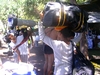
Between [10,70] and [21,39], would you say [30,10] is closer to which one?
[21,39]

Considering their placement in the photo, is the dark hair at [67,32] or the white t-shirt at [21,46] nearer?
the dark hair at [67,32]

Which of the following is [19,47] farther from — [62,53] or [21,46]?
[62,53]

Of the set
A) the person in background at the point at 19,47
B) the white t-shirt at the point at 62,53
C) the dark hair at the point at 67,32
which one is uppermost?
the dark hair at the point at 67,32

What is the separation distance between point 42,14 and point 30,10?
2006 cm

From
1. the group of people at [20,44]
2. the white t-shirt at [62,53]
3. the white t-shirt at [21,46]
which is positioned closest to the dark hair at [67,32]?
the white t-shirt at [62,53]

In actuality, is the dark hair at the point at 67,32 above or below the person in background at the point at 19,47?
above

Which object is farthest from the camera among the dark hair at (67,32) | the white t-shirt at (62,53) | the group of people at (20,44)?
the group of people at (20,44)

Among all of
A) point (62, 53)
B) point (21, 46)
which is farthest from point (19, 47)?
point (62, 53)

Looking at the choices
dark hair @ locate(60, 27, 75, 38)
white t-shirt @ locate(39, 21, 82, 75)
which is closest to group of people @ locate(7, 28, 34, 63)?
white t-shirt @ locate(39, 21, 82, 75)

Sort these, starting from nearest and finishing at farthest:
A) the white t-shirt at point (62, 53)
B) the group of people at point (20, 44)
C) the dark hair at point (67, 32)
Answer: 1. the dark hair at point (67, 32)
2. the white t-shirt at point (62, 53)
3. the group of people at point (20, 44)

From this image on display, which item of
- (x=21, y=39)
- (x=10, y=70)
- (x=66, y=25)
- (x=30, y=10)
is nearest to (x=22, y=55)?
(x=21, y=39)

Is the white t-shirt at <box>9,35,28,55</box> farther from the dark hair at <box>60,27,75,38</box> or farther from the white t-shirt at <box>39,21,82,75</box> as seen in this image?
the dark hair at <box>60,27,75,38</box>

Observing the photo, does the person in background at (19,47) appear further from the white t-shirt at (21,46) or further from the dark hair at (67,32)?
the dark hair at (67,32)

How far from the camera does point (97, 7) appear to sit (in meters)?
7.14
